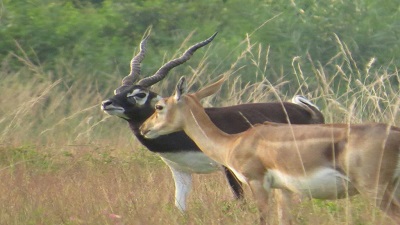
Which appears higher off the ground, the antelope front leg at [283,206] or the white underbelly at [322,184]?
the white underbelly at [322,184]

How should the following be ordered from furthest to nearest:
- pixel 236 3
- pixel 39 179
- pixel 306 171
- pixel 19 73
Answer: pixel 236 3, pixel 19 73, pixel 39 179, pixel 306 171

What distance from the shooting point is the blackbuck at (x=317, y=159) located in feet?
21.6

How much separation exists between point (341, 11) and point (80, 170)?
23.4 feet

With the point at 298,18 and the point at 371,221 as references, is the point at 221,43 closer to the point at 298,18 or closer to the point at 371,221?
the point at 298,18

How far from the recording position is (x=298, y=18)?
16.7 metres

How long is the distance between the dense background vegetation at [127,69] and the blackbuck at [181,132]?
0.20m

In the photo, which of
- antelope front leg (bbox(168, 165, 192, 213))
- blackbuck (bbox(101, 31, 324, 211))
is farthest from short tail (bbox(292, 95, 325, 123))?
antelope front leg (bbox(168, 165, 192, 213))

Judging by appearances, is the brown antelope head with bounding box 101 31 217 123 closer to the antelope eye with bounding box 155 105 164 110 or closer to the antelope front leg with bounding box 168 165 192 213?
the antelope front leg with bounding box 168 165 192 213

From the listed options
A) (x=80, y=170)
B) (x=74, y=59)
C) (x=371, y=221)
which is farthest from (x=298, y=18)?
(x=371, y=221)

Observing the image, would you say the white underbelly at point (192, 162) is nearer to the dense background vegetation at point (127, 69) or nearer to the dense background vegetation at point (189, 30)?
the dense background vegetation at point (127, 69)

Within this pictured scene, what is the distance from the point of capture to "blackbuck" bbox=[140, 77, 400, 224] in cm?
657

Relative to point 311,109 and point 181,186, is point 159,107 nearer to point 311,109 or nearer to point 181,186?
point 181,186

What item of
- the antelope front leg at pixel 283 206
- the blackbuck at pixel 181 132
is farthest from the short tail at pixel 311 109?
the antelope front leg at pixel 283 206

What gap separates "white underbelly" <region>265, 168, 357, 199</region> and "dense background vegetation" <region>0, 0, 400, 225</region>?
1827 millimetres
